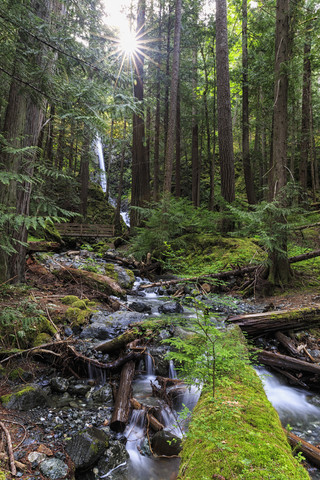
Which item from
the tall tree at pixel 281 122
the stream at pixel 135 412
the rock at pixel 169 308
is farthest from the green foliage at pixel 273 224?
the stream at pixel 135 412

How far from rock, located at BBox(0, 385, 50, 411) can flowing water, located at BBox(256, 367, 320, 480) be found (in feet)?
8.88

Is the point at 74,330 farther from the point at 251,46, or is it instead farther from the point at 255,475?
the point at 251,46

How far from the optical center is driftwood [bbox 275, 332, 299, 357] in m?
4.32

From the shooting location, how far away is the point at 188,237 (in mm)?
10852

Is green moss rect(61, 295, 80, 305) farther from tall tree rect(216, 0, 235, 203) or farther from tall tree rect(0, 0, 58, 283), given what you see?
tall tree rect(216, 0, 235, 203)

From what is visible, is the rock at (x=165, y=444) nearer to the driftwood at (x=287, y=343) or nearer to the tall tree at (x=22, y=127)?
the driftwood at (x=287, y=343)

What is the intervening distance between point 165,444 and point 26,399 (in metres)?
1.71

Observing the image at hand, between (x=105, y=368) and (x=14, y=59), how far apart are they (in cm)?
499

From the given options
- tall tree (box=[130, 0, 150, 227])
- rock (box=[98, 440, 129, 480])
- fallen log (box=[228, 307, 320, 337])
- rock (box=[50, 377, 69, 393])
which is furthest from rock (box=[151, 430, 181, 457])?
tall tree (box=[130, 0, 150, 227])

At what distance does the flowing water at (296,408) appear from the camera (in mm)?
3203

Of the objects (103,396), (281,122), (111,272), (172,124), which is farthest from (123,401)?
(172,124)

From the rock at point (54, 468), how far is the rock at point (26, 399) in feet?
2.75

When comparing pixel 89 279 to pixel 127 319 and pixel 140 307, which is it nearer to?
pixel 140 307

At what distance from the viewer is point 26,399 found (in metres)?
3.13
